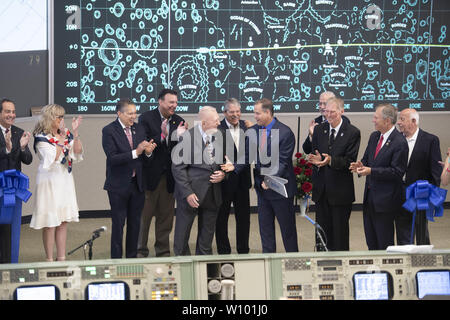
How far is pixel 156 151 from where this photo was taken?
674 centimetres

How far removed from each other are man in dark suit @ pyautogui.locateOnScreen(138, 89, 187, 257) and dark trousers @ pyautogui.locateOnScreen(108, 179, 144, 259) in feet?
1.16

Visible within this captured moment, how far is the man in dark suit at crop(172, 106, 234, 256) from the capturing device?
600cm

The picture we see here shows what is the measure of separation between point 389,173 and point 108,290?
9.94 feet

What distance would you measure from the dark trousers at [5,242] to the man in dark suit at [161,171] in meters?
1.95

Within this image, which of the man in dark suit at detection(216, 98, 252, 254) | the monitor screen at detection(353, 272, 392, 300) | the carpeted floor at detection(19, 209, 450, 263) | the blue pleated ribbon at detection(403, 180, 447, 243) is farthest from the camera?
the carpeted floor at detection(19, 209, 450, 263)

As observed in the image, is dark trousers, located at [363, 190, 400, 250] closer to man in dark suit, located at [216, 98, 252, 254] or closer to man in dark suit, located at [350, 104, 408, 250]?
man in dark suit, located at [350, 104, 408, 250]

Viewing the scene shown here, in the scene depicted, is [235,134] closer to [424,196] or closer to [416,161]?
[416,161]

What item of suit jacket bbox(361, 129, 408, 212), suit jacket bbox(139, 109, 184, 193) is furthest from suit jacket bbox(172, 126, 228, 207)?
suit jacket bbox(361, 129, 408, 212)

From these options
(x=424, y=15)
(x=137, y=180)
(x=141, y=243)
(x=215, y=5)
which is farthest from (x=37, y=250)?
(x=424, y=15)

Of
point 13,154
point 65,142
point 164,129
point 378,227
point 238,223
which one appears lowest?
point 238,223

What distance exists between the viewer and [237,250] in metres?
7.04

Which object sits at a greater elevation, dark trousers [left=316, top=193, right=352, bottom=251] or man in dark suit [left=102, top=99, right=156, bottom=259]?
man in dark suit [left=102, top=99, right=156, bottom=259]

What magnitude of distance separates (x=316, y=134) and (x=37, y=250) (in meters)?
3.13

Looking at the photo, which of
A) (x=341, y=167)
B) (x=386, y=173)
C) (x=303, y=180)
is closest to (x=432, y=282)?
(x=386, y=173)
